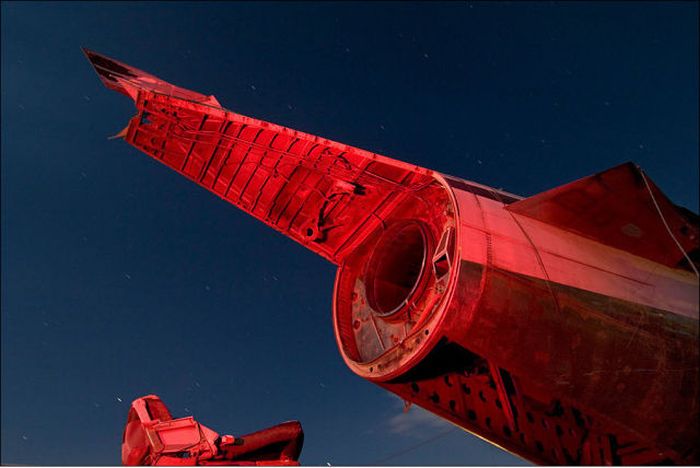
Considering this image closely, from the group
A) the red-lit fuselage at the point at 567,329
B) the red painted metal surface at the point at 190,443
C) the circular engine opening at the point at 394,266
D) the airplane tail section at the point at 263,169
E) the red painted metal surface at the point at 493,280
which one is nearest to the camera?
the red painted metal surface at the point at 190,443

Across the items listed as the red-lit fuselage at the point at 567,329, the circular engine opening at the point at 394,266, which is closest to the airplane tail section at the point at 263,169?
the circular engine opening at the point at 394,266

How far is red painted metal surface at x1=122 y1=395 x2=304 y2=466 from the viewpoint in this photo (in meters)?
5.59

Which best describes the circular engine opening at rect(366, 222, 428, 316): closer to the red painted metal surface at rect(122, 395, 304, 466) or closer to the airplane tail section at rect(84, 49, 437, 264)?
the airplane tail section at rect(84, 49, 437, 264)

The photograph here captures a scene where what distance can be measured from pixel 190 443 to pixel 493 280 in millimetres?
4327

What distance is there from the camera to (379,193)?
8953mm

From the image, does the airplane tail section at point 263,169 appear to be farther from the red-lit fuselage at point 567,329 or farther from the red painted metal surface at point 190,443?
the red painted metal surface at point 190,443

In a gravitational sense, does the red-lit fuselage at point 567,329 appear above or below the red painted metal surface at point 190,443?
above

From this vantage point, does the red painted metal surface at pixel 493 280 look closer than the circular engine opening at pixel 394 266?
Yes

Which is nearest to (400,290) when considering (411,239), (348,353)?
(411,239)

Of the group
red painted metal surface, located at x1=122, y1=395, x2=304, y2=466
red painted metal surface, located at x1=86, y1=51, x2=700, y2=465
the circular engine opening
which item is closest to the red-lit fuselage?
Answer: red painted metal surface, located at x1=86, y1=51, x2=700, y2=465

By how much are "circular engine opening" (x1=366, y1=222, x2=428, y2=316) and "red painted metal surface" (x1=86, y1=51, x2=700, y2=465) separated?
0.03 metres

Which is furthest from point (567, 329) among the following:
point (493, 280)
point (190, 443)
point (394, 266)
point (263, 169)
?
point (263, 169)

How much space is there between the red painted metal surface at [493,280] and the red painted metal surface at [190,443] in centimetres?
182

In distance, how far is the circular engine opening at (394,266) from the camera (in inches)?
360
